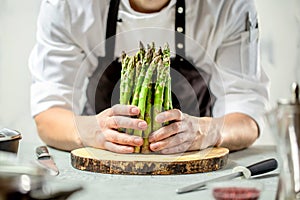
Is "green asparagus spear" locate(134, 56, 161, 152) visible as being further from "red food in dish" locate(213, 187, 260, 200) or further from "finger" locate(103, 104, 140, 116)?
"red food in dish" locate(213, 187, 260, 200)

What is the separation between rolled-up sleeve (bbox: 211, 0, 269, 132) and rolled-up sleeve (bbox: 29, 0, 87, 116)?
1.11 feet

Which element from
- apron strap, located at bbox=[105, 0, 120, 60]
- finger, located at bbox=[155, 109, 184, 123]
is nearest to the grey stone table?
finger, located at bbox=[155, 109, 184, 123]

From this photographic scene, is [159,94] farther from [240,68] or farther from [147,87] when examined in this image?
[240,68]

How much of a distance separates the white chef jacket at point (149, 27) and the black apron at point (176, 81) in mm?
15

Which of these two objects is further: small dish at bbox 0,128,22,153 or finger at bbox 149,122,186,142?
finger at bbox 149,122,186,142

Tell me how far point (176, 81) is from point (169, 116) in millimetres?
103

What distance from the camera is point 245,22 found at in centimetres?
156

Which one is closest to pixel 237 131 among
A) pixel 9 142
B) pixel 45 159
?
pixel 45 159

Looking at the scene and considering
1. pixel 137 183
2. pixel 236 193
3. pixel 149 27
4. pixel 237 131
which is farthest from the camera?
pixel 149 27

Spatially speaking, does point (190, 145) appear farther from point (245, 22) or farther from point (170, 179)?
point (245, 22)

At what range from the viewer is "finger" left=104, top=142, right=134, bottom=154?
3.95ft

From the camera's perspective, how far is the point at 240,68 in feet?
5.08

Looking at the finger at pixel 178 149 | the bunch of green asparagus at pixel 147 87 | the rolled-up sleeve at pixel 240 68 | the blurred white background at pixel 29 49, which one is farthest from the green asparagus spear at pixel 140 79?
the blurred white background at pixel 29 49

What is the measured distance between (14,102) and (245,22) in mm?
1039
